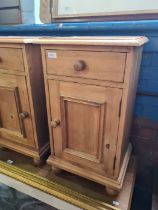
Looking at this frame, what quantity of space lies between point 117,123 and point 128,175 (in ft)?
1.31

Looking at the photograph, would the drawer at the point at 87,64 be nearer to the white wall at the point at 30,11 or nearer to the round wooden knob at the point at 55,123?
the round wooden knob at the point at 55,123

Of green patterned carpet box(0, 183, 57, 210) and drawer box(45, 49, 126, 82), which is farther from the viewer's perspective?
green patterned carpet box(0, 183, 57, 210)

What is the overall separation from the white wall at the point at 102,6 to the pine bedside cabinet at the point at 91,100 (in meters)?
0.24

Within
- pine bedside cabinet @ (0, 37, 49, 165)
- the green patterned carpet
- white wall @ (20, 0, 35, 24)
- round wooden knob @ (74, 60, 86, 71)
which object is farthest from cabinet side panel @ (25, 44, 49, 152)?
white wall @ (20, 0, 35, 24)

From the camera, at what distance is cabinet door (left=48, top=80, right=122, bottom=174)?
689 mm

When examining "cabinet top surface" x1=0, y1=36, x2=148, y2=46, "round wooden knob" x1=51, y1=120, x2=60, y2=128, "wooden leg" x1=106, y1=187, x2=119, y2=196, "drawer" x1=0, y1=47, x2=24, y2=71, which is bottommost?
"wooden leg" x1=106, y1=187, x2=119, y2=196

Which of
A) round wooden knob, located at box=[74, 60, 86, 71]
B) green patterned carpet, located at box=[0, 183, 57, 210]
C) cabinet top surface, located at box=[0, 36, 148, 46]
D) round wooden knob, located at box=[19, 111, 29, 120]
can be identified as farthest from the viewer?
green patterned carpet, located at box=[0, 183, 57, 210]

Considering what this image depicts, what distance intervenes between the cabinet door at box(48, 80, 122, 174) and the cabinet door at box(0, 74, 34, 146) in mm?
151

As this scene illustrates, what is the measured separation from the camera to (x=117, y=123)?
693mm

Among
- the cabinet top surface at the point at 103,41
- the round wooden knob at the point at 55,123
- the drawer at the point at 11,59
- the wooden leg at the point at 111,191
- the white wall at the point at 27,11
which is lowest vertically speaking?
the wooden leg at the point at 111,191

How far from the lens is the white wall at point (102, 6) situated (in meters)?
0.82

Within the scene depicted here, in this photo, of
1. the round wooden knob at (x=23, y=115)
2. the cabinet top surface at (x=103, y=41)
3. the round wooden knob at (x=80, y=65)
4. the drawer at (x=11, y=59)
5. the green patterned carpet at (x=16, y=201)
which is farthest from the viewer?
the green patterned carpet at (x=16, y=201)

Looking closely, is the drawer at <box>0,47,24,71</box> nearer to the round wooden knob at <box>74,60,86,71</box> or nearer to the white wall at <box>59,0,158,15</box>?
the round wooden knob at <box>74,60,86,71</box>

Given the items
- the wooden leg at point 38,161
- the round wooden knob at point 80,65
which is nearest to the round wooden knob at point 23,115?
the wooden leg at point 38,161
